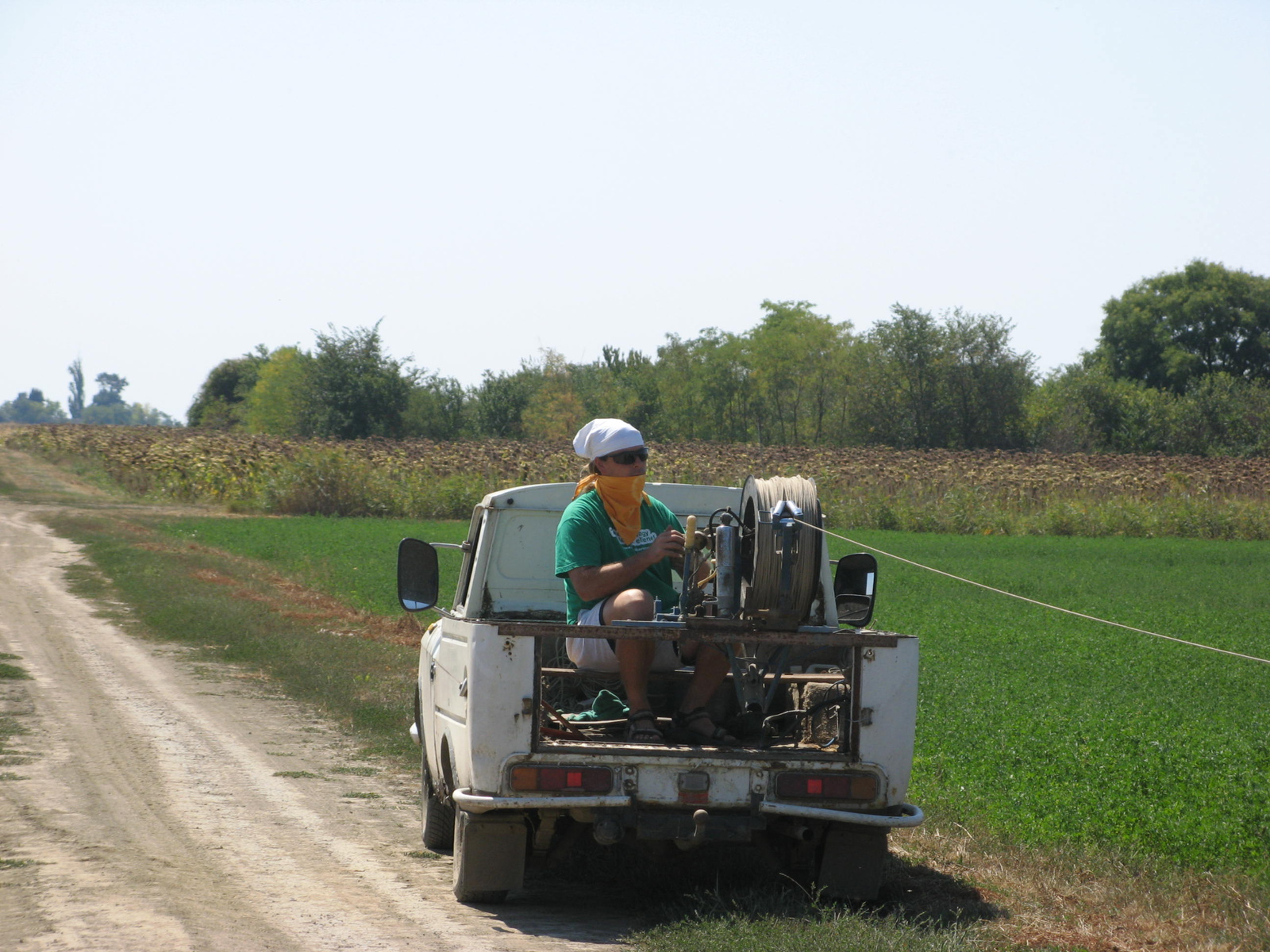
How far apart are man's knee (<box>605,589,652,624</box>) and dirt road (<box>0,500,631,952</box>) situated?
4.25ft

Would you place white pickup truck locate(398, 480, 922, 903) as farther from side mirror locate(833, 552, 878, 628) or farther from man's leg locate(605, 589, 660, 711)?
side mirror locate(833, 552, 878, 628)

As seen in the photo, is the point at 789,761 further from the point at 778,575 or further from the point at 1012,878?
the point at 1012,878

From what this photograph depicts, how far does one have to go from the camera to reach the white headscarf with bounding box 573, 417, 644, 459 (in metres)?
6.09

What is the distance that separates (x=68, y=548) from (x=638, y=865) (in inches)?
857

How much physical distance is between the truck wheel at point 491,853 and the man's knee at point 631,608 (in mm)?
961

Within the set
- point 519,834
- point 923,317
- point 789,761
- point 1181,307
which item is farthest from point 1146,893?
point 1181,307

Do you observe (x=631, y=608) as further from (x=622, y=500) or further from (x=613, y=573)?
(x=622, y=500)

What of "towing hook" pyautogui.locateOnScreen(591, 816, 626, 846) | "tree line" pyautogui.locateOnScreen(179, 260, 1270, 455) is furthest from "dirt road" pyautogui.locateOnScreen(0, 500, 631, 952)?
"tree line" pyautogui.locateOnScreen(179, 260, 1270, 455)

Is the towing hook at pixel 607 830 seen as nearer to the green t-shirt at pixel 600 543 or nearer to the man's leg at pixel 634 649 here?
the man's leg at pixel 634 649

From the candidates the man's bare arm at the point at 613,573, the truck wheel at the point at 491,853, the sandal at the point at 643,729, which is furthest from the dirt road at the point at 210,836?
the man's bare arm at the point at 613,573

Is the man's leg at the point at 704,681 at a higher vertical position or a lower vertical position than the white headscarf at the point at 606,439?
lower

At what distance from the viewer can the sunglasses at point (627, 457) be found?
611 cm

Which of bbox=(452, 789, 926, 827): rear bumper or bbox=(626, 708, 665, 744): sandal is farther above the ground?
bbox=(626, 708, 665, 744): sandal

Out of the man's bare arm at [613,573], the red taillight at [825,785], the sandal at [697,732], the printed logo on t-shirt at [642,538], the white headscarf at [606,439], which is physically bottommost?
the red taillight at [825,785]
